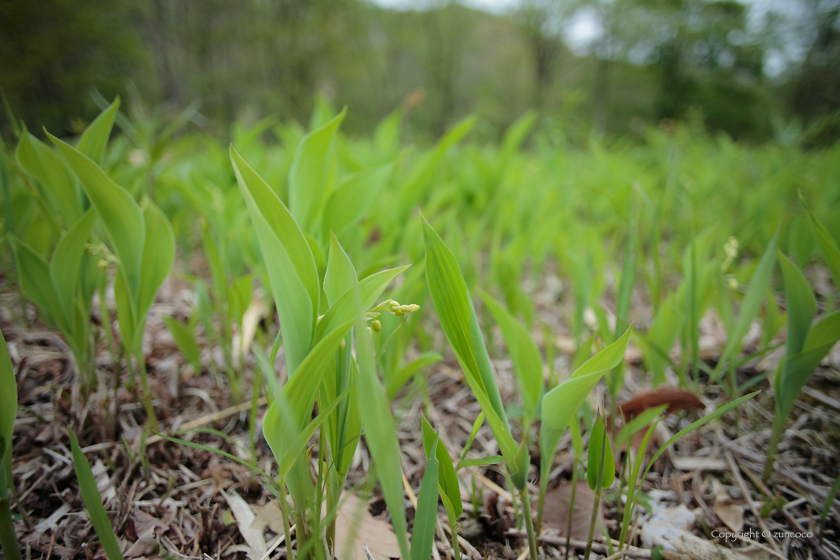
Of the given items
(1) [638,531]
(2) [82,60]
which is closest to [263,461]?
(1) [638,531]

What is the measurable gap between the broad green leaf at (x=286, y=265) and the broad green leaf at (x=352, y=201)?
0.31m

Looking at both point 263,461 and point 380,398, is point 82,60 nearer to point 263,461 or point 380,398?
point 263,461

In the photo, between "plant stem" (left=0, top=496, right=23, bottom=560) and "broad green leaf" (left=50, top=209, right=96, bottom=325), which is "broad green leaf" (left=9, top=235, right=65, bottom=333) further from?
"plant stem" (left=0, top=496, right=23, bottom=560)

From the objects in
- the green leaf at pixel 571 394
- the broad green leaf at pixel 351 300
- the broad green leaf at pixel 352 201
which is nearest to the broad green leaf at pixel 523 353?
the green leaf at pixel 571 394

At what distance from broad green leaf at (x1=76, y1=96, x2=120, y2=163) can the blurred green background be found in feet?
1.77

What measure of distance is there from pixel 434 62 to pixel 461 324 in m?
14.0

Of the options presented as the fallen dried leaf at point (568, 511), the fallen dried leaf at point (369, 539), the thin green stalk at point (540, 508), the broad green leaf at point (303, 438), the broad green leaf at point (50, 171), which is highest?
the broad green leaf at point (50, 171)

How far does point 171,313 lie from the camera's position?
1.20 metres

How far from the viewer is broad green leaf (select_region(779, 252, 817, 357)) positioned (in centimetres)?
56

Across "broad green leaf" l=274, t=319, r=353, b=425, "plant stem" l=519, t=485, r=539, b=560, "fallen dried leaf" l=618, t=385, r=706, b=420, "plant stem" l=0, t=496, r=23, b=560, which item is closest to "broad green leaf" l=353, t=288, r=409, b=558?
"broad green leaf" l=274, t=319, r=353, b=425

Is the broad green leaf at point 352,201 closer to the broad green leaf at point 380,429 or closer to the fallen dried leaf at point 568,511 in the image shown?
the broad green leaf at point 380,429

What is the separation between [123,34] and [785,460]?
2708 mm

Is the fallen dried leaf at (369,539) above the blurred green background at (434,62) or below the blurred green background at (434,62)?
below

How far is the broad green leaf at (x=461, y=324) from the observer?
1.41 feet
